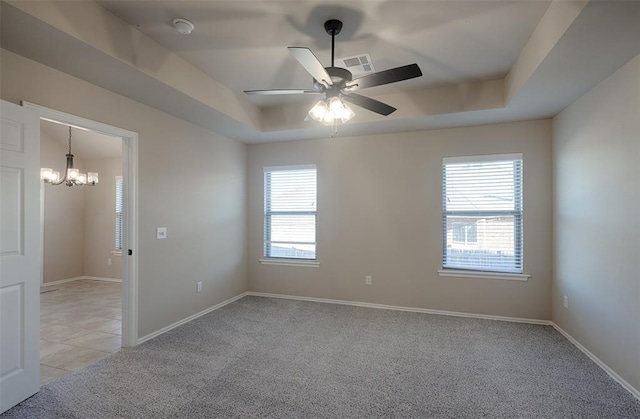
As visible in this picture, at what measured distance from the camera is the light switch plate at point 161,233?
11.6ft

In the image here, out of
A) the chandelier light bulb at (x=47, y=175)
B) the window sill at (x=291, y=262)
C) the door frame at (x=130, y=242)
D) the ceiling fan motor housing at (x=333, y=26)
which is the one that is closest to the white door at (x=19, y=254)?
the door frame at (x=130, y=242)

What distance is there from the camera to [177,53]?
115 inches

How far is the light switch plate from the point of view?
3.55 meters

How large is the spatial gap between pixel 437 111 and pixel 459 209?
4.42 feet

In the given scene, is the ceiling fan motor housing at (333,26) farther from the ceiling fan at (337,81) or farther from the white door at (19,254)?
the white door at (19,254)

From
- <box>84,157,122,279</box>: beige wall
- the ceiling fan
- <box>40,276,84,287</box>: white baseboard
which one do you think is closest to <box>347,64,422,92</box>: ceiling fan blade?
the ceiling fan

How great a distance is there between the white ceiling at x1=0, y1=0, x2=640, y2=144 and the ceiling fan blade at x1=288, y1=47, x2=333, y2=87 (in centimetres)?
49

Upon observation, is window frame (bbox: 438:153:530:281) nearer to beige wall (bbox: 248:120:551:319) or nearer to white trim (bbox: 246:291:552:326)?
beige wall (bbox: 248:120:551:319)

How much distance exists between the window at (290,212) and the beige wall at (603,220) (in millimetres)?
3119

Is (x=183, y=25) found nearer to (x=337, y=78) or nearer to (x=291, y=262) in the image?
(x=337, y=78)

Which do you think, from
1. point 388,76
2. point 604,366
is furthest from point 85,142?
point 604,366

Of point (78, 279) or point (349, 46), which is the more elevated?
point (349, 46)

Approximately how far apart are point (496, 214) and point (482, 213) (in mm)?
160

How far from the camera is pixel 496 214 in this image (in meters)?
4.09
